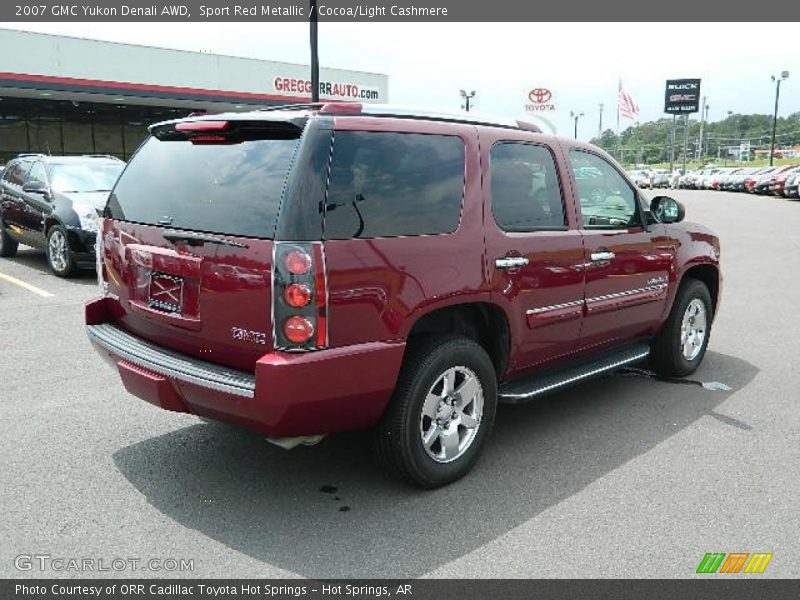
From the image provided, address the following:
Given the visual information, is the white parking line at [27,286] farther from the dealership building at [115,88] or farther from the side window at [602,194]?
the dealership building at [115,88]

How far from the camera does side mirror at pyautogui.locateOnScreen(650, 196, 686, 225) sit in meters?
5.28

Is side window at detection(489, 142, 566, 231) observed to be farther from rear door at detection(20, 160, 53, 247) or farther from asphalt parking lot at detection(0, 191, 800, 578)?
rear door at detection(20, 160, 53, 247)

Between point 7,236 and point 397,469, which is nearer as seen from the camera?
point 397,469

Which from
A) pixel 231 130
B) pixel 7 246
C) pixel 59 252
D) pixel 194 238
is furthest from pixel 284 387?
pixel 7 246

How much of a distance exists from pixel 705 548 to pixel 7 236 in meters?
11.8

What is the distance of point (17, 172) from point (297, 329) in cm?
1023

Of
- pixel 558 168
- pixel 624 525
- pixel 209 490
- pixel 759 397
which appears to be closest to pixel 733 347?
pixel 759 397

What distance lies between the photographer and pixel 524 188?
13.9ft

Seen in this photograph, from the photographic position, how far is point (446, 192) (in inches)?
147

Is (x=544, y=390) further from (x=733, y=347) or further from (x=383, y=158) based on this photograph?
(x=733, y=347)

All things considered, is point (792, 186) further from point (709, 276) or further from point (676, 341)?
point (676, 341)

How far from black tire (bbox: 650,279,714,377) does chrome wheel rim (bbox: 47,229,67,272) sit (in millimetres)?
7779

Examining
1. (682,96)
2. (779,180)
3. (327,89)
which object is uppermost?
(682,96)

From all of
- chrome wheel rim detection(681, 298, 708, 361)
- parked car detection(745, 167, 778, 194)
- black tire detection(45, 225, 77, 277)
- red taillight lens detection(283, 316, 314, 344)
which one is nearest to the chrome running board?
chrome wheel rim detection(681, 298, 708, 361)
